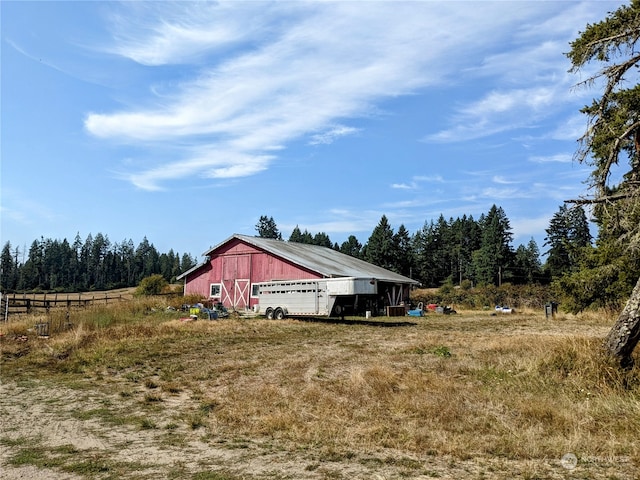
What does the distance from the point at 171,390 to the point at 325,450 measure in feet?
17.5

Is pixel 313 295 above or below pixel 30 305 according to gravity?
above

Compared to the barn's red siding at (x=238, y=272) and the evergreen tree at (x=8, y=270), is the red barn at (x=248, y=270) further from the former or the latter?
the evergreen tree at (x=8, y=270)

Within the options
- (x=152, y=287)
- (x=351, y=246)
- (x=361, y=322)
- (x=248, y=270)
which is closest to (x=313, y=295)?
(x=361, y=322)

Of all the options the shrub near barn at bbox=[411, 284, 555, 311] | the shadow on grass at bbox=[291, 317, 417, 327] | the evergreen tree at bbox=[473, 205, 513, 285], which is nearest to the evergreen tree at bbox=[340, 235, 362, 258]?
the evergreen tree at bbox=[473, 205, 513, 285]

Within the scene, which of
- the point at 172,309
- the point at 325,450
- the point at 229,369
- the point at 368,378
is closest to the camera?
the point at 325,450

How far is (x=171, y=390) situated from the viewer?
10.4 m

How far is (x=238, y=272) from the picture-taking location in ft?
126

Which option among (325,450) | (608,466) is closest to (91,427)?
(325,450)

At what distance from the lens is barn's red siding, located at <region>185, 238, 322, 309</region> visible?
36128 mm

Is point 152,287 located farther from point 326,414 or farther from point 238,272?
point 326,414

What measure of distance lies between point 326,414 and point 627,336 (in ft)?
20.6

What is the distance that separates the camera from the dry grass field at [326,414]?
5637 millimetres

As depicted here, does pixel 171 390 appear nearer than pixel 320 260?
Yes

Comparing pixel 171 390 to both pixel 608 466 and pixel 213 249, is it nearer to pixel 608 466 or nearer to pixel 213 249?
pixel 608 466
